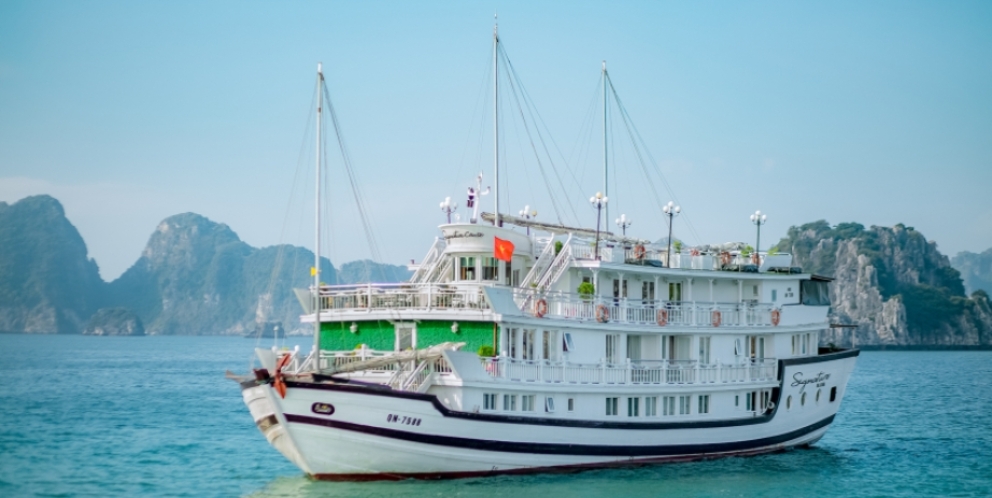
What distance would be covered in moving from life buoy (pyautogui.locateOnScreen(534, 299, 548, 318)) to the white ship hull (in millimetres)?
2525

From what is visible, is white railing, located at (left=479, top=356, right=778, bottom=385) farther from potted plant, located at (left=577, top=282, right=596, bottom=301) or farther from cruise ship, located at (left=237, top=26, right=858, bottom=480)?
potted plant, located at (left=577, top=282, right=596, bottom=301)

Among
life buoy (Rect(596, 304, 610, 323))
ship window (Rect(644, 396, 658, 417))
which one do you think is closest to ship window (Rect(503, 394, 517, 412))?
life buoy (Rect(596, 304, 610, 323))

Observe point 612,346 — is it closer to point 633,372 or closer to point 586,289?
point 633,372

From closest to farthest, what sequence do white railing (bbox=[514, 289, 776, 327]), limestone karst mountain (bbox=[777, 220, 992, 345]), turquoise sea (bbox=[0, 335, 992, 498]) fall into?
turquoise sea (bbox=[0, 335, 992, 498]), white railing (bbox=[514, 289, 776, 327]), limestone karst mountain (bbox=[777, 220, 992, 345])

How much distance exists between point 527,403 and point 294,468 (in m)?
7.50

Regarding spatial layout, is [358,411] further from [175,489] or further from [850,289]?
[850,289]

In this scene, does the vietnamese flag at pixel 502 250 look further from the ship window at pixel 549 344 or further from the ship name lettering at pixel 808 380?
the ship name lettering at pixel 808 380

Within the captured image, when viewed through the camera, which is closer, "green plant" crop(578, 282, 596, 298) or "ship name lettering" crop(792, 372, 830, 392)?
"green plant" crop(578, 282, 596, 298)

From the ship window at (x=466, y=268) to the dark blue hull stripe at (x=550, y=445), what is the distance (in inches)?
203

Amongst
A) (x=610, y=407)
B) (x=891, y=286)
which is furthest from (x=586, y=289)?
(x=891, y=286)

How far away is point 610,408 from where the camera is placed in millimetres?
27656

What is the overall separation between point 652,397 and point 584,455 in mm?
2865

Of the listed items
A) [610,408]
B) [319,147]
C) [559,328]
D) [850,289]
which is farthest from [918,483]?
[850,289]

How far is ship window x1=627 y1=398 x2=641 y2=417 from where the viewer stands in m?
28.1
